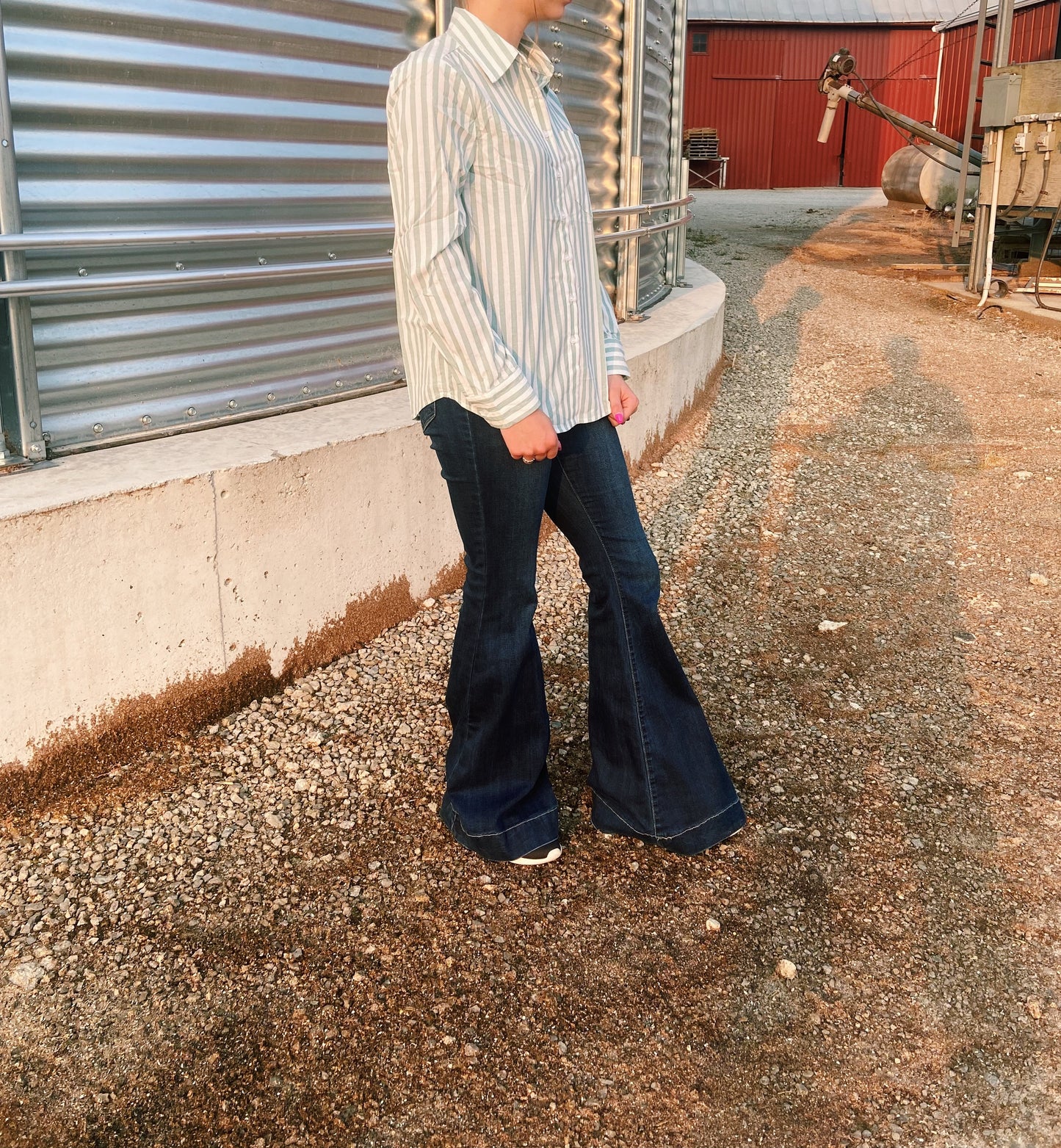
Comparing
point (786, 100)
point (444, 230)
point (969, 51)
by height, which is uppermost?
point (969, 51)

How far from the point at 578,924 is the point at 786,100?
3088cm

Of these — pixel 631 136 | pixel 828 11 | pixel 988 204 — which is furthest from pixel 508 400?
pixel 828 11

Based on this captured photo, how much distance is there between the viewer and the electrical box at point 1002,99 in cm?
1133

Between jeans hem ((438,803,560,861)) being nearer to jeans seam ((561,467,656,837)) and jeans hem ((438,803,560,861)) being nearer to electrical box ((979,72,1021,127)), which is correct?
jeans seam ((561,467,656,837))

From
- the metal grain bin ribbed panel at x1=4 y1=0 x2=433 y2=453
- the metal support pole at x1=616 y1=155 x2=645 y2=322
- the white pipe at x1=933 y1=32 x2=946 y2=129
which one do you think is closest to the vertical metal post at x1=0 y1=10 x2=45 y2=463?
the metal grain bin ribbed panel at x1=4 y1=0 x2=433 y2=453

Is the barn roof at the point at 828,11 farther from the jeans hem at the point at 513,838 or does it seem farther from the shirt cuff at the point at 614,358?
the jeans hem at the point at 513,838

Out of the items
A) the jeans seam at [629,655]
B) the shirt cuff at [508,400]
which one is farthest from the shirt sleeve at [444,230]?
the jeans seam at [629,655]

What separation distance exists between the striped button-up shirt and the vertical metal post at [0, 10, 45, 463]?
1.28 meters

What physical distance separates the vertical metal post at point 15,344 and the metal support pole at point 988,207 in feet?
35.2

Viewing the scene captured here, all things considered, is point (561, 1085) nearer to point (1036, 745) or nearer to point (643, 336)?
point (1036, 745)

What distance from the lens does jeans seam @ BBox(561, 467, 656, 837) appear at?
103 inches

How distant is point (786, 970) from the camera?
8.59 ft

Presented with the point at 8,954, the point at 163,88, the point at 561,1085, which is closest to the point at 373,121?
the point at 163,88

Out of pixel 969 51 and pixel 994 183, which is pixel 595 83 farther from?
pixel 969 51
